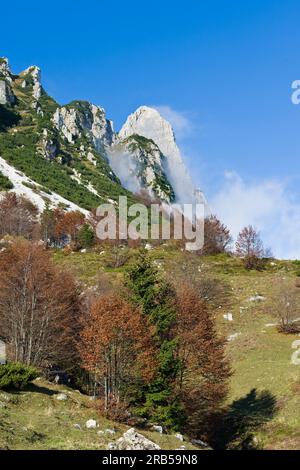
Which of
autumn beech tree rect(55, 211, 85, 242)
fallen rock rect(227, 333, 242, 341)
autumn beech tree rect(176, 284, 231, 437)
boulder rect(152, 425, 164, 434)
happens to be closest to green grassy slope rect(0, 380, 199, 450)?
boulder rect(152, 425, 164, 434)

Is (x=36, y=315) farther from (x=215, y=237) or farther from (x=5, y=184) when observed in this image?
(x=5, y=184)

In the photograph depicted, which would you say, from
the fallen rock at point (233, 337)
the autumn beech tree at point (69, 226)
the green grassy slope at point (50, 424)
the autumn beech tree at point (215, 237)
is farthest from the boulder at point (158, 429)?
the autumn beech tree at point (69, 226)

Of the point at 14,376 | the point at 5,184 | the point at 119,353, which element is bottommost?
the point at 14,376

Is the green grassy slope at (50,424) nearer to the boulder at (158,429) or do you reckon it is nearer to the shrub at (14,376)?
the shrub at (14,376)

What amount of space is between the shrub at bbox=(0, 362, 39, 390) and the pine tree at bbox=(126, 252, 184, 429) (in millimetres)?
6744

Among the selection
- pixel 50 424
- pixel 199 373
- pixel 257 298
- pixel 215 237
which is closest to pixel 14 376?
pixel 50 424

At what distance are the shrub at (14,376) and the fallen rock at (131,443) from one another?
8125 millimetres

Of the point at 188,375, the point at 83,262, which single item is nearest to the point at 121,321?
the point at 188,375

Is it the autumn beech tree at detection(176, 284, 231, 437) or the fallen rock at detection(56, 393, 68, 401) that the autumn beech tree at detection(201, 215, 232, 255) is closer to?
the autumn beech tree at detection(176, 284, 231, 437)

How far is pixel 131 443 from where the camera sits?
60.2ft

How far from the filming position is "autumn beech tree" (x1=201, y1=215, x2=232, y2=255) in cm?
8969

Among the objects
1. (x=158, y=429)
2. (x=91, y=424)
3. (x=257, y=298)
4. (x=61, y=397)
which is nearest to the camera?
(x=91, y=424)

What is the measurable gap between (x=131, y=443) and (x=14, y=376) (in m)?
9.19
